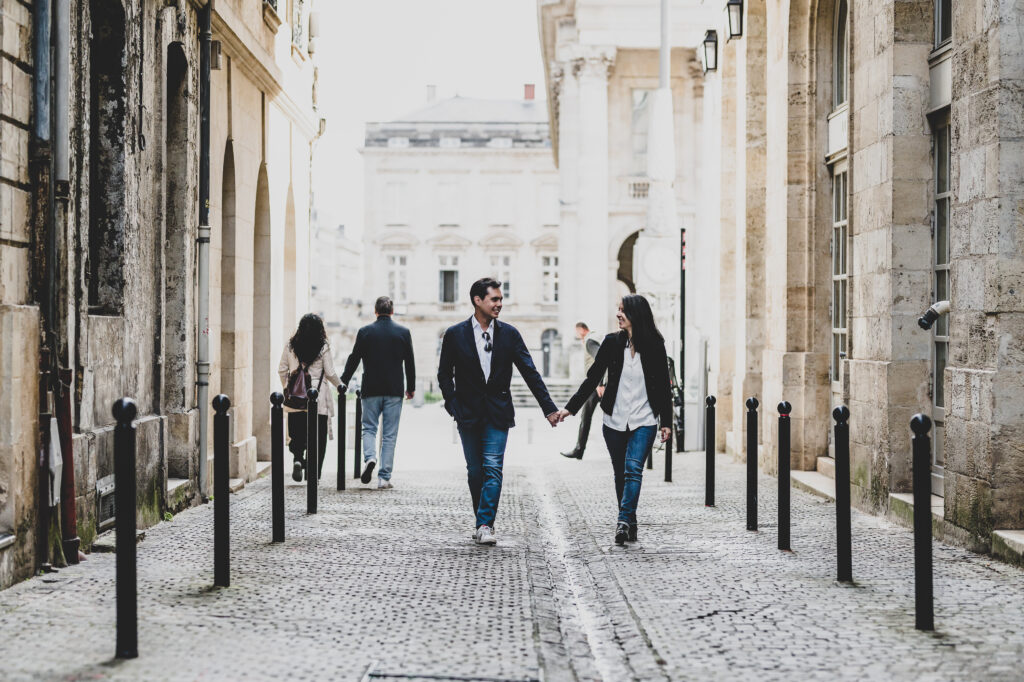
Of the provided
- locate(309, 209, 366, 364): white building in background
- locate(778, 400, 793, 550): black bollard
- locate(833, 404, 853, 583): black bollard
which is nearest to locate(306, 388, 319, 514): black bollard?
locate(778, 400, 793, 550): black bollard

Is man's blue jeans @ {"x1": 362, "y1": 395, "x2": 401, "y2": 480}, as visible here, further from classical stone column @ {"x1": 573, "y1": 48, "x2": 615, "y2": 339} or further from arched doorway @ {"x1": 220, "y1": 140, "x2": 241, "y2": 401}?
classical stone column @ {"x1": 573, "y1": 48, "x2": 615, "y2": 339}

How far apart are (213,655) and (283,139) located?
42.4 feet

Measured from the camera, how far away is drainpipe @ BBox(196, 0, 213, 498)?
12.0m

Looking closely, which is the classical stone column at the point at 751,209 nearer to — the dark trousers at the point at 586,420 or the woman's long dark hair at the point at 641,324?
the dark trousers at the point at 586,420

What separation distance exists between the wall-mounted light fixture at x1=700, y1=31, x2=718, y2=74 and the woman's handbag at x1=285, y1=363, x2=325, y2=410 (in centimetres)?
827

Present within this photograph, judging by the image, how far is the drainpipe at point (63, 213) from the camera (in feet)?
26.3

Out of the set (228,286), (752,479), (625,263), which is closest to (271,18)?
(228,286)

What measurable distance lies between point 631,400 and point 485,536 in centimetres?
138

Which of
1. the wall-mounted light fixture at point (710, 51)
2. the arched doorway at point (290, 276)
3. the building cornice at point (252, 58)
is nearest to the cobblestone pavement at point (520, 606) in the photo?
the building cornice at point (252, 58)

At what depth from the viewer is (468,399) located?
9609 millimetres

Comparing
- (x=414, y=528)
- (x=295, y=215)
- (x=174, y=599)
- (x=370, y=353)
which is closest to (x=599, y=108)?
(x=295, y=215)

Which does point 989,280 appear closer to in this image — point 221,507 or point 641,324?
point 641,324

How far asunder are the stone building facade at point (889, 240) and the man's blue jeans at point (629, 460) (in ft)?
6.79

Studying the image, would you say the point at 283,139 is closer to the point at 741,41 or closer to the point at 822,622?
the point at 741,41
